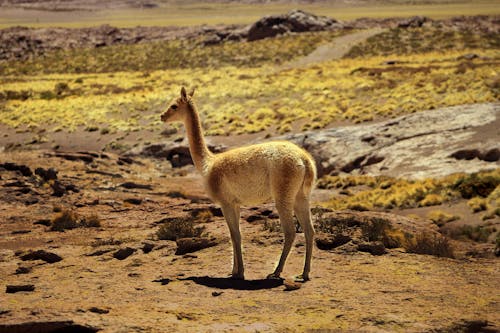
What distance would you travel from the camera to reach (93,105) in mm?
42469

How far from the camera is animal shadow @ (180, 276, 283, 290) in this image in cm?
827

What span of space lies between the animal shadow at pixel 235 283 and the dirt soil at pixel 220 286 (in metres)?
0.02

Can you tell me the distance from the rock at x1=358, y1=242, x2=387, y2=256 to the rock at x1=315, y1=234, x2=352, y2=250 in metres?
0.36

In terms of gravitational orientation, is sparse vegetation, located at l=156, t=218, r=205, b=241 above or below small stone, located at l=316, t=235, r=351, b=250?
below

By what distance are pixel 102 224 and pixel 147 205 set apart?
2.59m

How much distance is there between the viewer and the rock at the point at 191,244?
10.5 m

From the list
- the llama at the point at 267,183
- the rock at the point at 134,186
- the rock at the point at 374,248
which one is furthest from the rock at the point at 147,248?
the rock at the point at 134,186

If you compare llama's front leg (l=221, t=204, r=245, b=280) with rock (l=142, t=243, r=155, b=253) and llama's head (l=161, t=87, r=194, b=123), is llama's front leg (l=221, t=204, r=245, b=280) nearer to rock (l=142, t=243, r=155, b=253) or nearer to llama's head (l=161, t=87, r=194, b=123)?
llama's head (l=161, t=87, r=194, b=123)

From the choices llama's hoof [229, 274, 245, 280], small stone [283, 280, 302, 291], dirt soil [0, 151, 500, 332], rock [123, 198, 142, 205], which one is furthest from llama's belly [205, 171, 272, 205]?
rock [123, 198, 142, 205]

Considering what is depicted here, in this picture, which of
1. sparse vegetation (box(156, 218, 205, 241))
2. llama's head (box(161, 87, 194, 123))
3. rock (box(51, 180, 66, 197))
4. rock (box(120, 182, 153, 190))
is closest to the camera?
llama's head (box(161, 87, 194, 123))

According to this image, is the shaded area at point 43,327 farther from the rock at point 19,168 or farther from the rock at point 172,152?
the rock at point 172,152

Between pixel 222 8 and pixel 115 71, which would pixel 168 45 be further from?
pixel 222 8

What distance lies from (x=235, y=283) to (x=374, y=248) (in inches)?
114

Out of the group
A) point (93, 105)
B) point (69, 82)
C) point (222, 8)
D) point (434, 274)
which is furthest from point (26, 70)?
point (222, 8)
